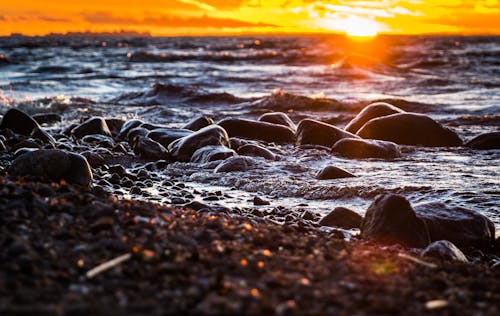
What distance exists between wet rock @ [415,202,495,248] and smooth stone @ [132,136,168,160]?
149 inches

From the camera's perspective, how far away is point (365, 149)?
7.43 metres

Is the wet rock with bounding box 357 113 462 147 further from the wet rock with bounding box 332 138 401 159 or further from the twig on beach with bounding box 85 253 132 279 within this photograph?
the twig on beach with bounding box 85 253 132 279

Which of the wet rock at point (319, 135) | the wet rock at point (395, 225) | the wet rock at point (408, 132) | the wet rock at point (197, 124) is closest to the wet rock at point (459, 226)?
the wet rock at point (395, 225)

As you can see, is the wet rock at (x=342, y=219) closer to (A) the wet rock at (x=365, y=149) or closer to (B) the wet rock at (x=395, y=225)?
(B) the wet rock at (x=395, y=225)

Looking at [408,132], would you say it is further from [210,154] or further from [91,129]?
[91,129]

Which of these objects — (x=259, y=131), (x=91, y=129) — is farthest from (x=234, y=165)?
Result: (x=91, y=129)

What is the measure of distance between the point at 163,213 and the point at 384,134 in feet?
19.1

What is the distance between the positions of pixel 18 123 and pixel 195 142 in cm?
313

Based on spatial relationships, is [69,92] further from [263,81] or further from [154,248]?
[154,248]

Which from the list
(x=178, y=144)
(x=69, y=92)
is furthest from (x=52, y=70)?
(x=178, y=144)

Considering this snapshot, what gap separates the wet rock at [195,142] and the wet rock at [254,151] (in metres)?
0.32

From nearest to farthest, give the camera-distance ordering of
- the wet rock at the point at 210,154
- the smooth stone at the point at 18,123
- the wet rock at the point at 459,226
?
1. the wet rock at the point at 459,226
2. the wet rock at the point at 210,154
3. the smooth stone at the point at 18,123

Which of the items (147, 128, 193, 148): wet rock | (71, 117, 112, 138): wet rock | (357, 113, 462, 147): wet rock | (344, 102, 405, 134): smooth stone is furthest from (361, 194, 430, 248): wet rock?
(71, 117, 112, 138): wet rock

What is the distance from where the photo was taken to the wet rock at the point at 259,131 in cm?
881
